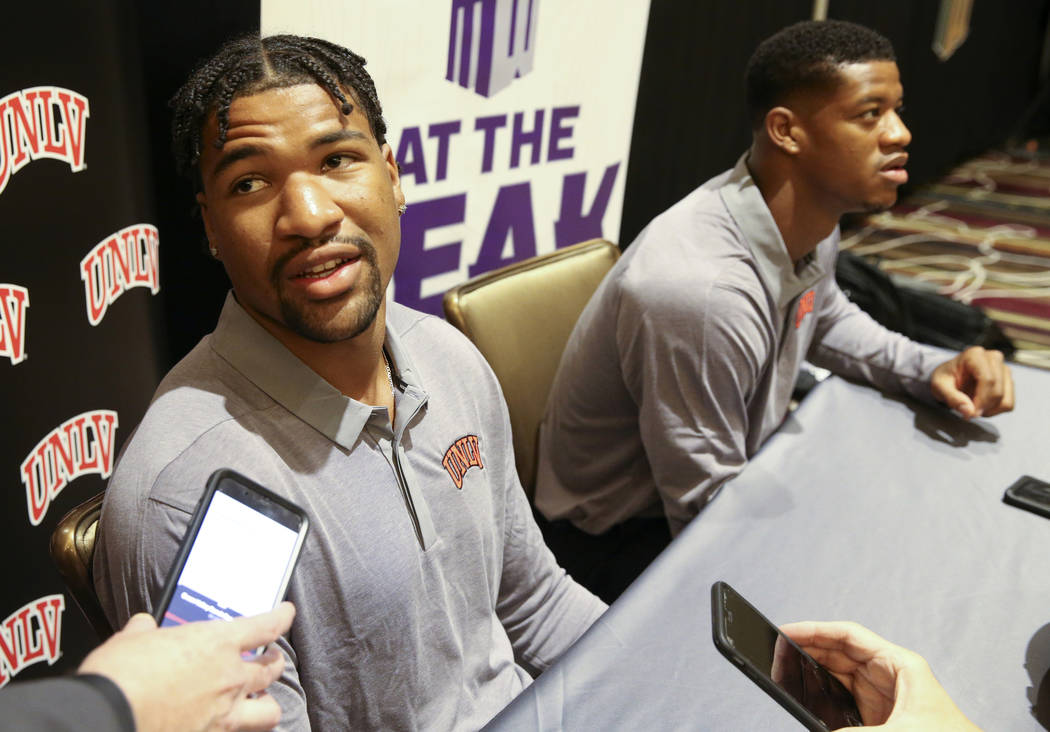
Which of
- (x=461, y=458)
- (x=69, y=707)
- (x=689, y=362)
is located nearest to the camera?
(x=69, y=707)

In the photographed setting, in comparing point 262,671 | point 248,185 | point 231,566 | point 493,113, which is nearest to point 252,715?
point 262,671

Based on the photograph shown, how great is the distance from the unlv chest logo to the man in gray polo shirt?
0.51 m

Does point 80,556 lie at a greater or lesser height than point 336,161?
lesser

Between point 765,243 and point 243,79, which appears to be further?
point 765,243

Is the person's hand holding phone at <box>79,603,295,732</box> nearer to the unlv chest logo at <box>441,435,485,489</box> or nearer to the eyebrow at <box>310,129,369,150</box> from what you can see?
the unlv chest logo at <box>441,435,485,489</box>

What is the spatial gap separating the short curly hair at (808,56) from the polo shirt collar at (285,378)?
1294mm

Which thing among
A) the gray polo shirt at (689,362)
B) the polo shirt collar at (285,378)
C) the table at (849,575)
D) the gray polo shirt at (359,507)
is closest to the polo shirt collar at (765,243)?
the gray polo shirt at (689,362)

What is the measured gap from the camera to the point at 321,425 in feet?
3.10

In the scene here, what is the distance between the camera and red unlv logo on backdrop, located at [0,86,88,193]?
122 centimetres

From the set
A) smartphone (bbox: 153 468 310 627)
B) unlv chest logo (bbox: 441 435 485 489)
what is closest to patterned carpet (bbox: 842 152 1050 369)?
unlv chest logo (bbox: 441 435 485 489)

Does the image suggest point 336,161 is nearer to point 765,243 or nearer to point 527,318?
point 527,318

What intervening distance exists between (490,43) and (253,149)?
4.22 feet

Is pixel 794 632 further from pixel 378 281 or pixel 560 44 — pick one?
pixel 560 44

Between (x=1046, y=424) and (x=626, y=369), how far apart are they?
31.0 inches
